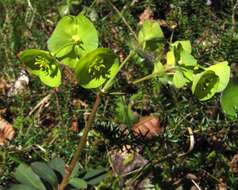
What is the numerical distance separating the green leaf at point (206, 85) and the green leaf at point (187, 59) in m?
0.03

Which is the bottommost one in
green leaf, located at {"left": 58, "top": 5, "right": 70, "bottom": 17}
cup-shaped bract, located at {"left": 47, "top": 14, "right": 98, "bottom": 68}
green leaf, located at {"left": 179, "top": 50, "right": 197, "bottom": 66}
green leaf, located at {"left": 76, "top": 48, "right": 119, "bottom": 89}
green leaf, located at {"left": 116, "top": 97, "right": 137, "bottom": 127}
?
green leaf, located at {"left": 116, "top": 97, "right": 137, "bottom": 127}

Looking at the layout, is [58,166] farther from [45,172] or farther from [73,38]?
[73,38]

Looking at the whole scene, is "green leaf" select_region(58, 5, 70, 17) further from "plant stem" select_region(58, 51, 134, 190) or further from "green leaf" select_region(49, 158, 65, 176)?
"plant stem" select_region(58, 51, 134, 190)

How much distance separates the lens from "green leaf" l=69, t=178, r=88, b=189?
4.83 ft

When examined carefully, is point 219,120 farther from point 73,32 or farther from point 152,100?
point 73,32

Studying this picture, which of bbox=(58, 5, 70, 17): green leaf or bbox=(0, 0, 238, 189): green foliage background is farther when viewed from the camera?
bbox=(58, 5, 70, 17): green leaf

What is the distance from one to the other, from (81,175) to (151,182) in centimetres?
36

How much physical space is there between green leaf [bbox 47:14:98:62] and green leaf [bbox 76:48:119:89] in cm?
4

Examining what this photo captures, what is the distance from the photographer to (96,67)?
3.66 ft

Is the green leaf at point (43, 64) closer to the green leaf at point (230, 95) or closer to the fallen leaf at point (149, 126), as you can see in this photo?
the green leaf at point (230, 95)

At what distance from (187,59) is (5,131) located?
1.19 metres

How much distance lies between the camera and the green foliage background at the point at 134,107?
1928 mm

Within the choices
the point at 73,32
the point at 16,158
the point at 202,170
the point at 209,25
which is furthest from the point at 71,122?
the point at 73,32

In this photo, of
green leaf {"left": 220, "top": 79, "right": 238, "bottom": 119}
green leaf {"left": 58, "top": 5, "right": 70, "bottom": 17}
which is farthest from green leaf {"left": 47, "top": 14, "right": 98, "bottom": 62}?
green leaf {"left": 58, "top": 5, "right": 70, "bottom": 17}
